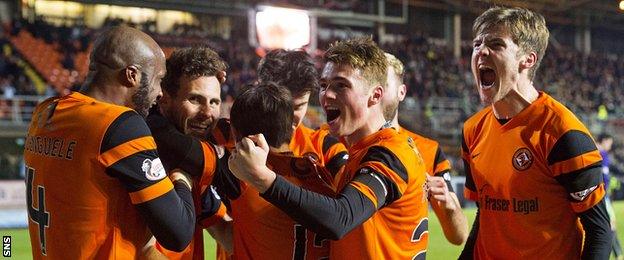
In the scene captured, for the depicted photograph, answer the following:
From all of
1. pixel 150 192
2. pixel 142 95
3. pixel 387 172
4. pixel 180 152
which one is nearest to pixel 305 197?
pixel 387 172

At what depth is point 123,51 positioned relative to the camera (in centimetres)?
253

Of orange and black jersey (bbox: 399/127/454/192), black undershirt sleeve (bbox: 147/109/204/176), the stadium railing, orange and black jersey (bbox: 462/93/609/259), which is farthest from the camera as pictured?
the stadium railing

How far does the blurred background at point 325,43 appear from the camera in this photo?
21.1m

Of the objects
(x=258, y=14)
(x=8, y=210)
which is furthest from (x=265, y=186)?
(x=258, y=14)

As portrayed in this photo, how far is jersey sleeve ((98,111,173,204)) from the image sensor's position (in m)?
2.35

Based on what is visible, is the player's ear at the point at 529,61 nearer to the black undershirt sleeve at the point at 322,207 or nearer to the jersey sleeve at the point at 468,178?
the jersey sleeve at the point at 468,178

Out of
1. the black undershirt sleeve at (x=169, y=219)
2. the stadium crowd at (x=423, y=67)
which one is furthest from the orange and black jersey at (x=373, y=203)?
the stadium crowd at (x=423, y=67)

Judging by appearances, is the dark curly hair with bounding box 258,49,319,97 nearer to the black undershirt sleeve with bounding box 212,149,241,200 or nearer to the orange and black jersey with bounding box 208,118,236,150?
the orange and black jersey with bounding box 208,118,236,150

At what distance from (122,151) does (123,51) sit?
0.38 metres

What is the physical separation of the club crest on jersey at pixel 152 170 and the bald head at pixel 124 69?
0.28 metres

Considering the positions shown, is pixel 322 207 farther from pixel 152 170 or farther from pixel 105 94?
pixel 105 94

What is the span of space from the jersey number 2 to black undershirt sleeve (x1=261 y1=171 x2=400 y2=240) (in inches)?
31.3

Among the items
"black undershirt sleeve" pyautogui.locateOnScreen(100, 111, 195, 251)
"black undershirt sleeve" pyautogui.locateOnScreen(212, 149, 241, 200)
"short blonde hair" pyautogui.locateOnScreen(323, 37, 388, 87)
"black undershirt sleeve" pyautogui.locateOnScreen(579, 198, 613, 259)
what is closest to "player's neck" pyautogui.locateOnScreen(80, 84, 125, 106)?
"black undershirt sleeve" pyautogui.locateOnScreen(100, 111, 195, 251)

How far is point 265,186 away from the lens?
2.23 meters
